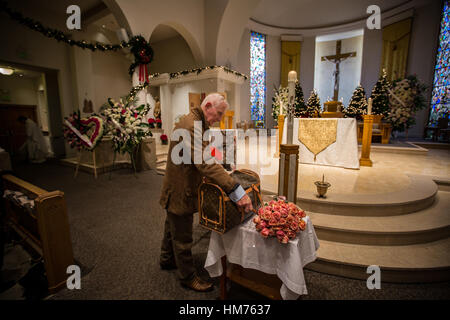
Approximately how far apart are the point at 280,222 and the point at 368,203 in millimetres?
2050

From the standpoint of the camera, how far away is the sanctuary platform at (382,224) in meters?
2.10

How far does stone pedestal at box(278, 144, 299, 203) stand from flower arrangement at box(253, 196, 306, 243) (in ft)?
3.24

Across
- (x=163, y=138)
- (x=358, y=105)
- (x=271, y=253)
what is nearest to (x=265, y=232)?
(x=271, y=253)

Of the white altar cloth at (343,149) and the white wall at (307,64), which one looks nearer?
the white altar cloth at (343,149)

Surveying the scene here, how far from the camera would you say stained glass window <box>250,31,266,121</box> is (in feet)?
41.4

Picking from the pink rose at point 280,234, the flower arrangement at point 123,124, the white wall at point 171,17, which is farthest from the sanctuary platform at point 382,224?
the white wall at point 171,17

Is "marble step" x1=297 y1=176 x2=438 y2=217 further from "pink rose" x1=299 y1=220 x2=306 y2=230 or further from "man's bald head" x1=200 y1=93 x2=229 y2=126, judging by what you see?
"man's bald head" x1=200 y1=93 x2=229 y2=126

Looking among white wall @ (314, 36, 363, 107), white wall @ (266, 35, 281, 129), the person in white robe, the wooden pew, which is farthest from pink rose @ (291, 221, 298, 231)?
white wall @ (314, 36, 363, 107)

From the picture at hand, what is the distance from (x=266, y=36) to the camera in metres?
13.0

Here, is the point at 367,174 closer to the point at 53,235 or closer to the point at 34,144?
the point at 53,235

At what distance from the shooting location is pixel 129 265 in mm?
2240

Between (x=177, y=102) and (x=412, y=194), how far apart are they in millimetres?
8391

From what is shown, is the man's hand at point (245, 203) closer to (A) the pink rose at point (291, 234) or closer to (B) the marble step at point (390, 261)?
(A) the pink rose at point (291, 234)

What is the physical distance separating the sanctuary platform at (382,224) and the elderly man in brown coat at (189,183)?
712mm
